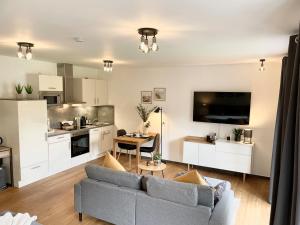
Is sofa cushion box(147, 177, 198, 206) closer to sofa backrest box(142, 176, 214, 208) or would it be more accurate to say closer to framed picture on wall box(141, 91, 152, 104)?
sofa backrest box(142, 176, 214, 208)

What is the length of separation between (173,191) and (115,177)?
0.81 meters

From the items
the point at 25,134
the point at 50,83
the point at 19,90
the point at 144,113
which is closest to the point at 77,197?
the point at 25,134

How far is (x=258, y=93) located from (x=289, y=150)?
11.5 feet

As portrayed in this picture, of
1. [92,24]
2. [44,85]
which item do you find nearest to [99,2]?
[92,24]

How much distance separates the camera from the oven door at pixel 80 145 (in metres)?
5.31

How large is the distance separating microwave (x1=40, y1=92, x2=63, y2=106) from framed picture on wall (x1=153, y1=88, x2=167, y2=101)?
90.9 inches

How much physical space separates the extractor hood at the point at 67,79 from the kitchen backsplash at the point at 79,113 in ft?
0.89

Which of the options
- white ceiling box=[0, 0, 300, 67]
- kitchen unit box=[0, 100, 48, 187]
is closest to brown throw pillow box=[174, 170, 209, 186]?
white ceiling box=[0, 0, 300, 67]

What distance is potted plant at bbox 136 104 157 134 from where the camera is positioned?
19.5 feet

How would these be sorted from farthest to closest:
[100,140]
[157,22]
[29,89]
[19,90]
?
1. [100,140]
2. [29,89]
3. [19,90]
4. [157,22]

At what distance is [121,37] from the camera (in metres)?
2.71

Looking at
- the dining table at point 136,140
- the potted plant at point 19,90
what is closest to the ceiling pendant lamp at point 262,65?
the dining table at point 136,140

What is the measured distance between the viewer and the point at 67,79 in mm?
5523

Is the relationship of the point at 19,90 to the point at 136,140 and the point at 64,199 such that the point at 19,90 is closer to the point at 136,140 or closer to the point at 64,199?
the point at 64,199
